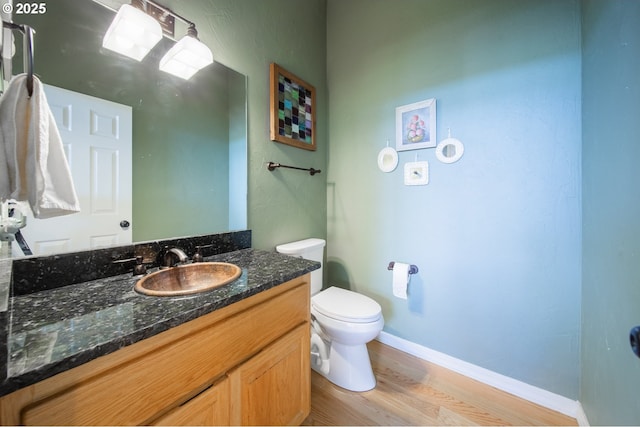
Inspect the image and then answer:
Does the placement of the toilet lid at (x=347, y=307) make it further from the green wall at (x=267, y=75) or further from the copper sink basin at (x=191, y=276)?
the copper sink basin at (x=191, y=276)

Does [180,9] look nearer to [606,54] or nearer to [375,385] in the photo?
[606,54]

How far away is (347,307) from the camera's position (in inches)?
54.9

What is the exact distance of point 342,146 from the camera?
1.96m

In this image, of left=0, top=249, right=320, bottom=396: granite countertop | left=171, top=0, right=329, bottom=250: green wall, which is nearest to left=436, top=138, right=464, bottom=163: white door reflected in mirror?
left=171, top=0, right=329, bottom=250: green wall

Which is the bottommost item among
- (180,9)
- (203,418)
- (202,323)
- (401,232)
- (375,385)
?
(375,385)

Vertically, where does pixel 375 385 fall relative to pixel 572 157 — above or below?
below

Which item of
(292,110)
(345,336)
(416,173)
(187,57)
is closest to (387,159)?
(416,173)

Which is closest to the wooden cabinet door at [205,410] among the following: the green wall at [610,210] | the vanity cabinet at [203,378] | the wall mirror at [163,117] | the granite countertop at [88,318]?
the vanity cabinet at [203,378]

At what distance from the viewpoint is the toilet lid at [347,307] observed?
1307 mm

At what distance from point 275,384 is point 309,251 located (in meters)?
0.86

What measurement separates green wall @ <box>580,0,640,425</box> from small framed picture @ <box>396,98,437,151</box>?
664 mm

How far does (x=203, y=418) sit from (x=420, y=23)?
7.58 ft

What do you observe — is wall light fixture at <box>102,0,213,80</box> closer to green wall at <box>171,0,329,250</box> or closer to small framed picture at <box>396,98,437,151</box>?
green wall at <box>171,0,329,250</box>

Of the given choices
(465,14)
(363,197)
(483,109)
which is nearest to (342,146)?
(363,197)
